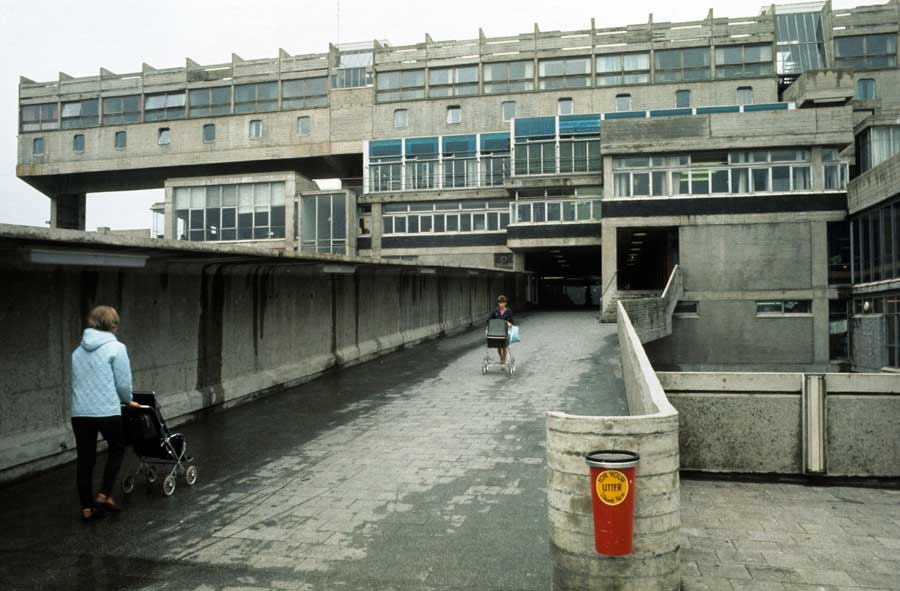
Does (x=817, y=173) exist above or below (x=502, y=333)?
above

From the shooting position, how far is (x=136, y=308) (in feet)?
30.1

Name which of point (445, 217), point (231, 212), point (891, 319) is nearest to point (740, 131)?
point (891, 319)

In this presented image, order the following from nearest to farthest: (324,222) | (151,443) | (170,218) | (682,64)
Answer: (151,443) < (324,222) < (170,218) < (682,64)

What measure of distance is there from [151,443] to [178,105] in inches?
2501

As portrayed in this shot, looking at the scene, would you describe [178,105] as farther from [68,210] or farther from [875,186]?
[875,186]

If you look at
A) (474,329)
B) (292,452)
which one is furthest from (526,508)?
(474,329)

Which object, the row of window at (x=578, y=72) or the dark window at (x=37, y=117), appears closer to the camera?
the row of window at (x=578, y=72)

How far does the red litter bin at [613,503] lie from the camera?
163 inches

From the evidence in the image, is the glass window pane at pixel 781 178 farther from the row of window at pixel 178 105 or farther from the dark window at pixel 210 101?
the dark window at pixel 210 101

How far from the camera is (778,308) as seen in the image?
115 feet

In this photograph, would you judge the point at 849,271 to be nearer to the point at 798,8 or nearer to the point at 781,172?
the point at 781,172

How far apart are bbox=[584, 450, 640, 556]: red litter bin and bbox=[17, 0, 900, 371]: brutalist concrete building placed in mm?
25096

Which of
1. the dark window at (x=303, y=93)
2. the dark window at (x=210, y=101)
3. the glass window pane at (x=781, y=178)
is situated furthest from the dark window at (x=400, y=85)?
the glass window pane at (x=781, y=178)

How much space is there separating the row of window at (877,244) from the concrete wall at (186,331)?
871 inches
